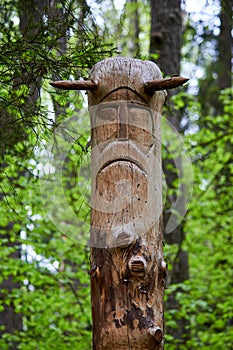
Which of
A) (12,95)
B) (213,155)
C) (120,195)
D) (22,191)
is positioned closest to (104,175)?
(120,195)

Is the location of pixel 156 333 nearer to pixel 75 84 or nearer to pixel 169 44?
pixel 75 84

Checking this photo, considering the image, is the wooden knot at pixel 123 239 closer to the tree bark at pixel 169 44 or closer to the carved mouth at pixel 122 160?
the carved mouth at pixel 122 160

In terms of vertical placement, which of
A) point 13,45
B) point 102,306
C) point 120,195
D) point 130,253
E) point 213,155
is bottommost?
point 102,306

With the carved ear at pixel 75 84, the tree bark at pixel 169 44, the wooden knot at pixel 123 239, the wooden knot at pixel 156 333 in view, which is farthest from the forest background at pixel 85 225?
the wooden knot at pixel 156 333

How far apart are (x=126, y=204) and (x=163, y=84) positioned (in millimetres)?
736

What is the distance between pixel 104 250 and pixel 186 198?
1040 mm

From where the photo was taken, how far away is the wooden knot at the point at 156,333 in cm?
299

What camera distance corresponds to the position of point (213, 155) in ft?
29.8

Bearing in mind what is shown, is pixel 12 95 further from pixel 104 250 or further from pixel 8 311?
pixel 8 311

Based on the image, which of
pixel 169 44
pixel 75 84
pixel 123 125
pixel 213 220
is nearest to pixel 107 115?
pixel 123 125

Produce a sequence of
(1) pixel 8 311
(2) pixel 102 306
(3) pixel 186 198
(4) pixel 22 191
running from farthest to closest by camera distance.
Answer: (1) pixel 8 311
(4) pixel 22 191
(3) pixel 186 198
(2) pixel 102 306

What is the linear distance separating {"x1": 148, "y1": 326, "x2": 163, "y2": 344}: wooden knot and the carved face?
0.47 m

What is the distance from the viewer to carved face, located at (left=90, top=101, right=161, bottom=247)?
3141 millimetres

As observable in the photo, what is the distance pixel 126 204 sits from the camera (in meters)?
3.15
